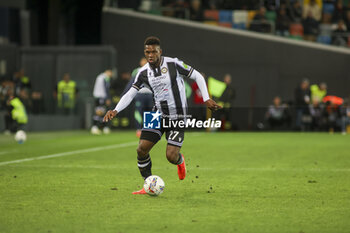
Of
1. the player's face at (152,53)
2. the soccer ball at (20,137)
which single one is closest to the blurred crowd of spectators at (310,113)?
the soccer ball at (20,137)

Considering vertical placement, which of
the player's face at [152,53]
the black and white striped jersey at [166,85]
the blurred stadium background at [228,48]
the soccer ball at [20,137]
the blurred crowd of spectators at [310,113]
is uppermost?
the player's face at [152,53]

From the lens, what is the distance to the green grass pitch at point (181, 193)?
582cm

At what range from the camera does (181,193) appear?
783cm

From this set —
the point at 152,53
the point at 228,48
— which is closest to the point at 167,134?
the point at 152,53

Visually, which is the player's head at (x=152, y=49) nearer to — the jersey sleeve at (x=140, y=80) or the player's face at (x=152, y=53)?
the player's face at (x=152, y=53)

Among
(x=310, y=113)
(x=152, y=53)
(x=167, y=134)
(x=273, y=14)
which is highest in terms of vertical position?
(x=152, y=53)

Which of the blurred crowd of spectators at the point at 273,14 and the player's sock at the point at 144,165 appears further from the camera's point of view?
the blurred crowd of spectators at the point at 273,14

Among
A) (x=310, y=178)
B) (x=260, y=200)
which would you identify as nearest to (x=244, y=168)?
(x=310, y=178)

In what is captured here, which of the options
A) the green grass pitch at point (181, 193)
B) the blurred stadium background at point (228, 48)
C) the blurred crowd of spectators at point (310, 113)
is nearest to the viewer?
the green grass pitch at point (181, 193)

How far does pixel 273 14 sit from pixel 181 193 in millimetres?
20190

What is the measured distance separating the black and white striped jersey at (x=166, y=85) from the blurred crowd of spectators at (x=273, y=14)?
19385mm

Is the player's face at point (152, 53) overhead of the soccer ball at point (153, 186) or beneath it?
overhead

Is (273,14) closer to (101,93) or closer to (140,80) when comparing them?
(101,93)

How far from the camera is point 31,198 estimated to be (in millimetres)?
7371
